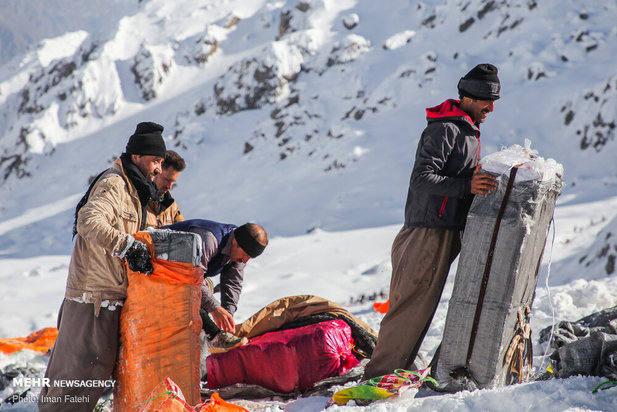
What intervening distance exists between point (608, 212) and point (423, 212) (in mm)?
16251

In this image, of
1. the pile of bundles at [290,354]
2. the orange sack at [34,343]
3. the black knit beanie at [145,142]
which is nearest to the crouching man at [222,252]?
the pile of bundles at [290,354]

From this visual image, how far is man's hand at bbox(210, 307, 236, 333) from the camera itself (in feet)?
10.4

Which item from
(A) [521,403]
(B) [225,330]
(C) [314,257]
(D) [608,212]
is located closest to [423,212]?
(A) [521,403]

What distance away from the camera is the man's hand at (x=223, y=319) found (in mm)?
3182

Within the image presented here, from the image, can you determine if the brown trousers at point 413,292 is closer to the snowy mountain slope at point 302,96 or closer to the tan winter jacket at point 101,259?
the tan winter jacket at point 101,259

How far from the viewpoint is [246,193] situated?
3341 cm

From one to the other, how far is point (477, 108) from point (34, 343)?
445 cm

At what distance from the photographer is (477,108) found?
3.02m

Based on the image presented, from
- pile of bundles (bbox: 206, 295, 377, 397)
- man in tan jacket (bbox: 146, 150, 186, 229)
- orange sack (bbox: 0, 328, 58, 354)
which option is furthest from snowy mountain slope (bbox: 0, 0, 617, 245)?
pile of bundles (bbox: 206, 295, 377, 397)

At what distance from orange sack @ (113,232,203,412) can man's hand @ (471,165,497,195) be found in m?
1.38

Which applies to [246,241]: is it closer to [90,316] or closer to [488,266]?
[90,316]

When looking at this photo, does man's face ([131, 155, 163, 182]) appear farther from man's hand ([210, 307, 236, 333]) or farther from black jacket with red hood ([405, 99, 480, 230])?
black jacket with red hood ([405, 99, 480, 230])

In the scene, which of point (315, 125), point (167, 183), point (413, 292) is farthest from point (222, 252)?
point (315, 125)

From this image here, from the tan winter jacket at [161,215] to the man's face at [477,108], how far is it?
6.47 feet
